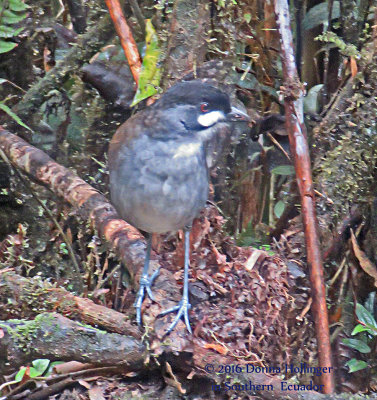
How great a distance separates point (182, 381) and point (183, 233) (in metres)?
0.69

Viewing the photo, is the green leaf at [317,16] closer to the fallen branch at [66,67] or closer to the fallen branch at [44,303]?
the fallen branch at [66,67]

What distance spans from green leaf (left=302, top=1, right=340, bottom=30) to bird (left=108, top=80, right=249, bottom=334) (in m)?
1.49

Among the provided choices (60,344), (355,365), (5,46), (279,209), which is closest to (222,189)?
(279,209)

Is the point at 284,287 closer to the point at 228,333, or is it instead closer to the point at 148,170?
the point at 228,333

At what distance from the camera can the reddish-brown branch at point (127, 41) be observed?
9.78 ft

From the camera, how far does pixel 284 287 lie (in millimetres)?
2832

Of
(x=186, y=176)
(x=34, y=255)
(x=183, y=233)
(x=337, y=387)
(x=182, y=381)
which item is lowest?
(x=337, y=387)

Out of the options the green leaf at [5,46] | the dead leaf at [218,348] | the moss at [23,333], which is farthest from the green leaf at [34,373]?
the green leaf at [5,46]

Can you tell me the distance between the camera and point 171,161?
2512mm

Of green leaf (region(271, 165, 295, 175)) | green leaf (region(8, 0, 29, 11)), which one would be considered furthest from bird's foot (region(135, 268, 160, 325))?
green leaf (region(8, 0, 29, 11))

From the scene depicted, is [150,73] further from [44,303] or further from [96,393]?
[96,393]

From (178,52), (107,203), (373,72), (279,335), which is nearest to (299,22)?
(373,72)

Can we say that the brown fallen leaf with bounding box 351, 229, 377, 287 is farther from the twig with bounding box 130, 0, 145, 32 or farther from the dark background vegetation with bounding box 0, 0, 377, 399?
the twig with bounding box 130, 0, 145, 32

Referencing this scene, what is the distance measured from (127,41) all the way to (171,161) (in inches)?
32.5
